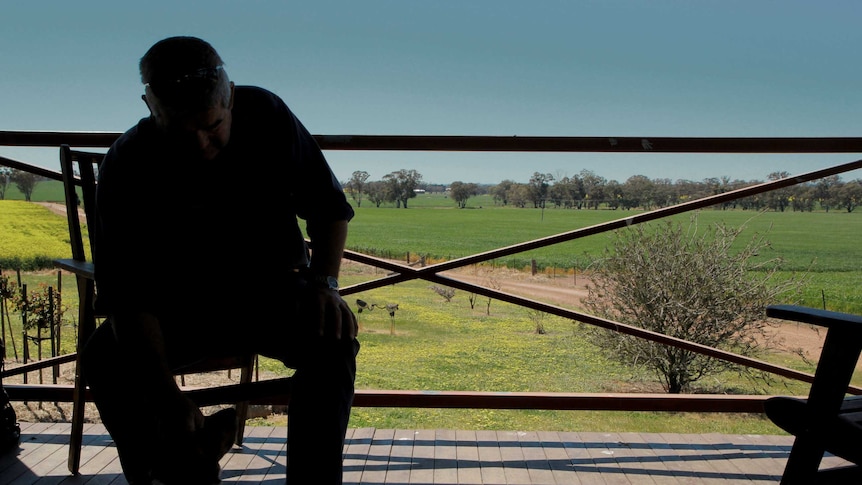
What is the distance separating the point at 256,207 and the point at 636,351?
9.43 meters

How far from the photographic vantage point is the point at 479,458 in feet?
6.04

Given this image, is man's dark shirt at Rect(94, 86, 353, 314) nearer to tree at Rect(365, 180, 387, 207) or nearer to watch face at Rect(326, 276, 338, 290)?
watch face at Rect(326, 276, 338, 290)

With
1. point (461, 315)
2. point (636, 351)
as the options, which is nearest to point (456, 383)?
point (461, 315)

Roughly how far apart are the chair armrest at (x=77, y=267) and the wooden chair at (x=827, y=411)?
149 centimetres

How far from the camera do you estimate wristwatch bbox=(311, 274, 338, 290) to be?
1.19 meters

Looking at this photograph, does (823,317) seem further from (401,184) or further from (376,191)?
(401,184)

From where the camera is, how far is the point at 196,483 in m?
1.02

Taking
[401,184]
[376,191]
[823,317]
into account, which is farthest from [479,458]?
[401,184]

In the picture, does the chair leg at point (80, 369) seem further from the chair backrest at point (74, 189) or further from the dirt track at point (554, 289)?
the dirt track at point (554, 289)

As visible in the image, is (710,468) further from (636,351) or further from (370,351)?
(370,351)

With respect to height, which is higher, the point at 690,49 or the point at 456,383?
the point at 690,49

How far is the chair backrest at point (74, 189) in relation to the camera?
5.30ft

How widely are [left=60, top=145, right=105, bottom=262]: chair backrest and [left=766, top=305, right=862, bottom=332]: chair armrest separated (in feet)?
5.17

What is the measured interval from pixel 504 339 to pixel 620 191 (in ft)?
22.4
